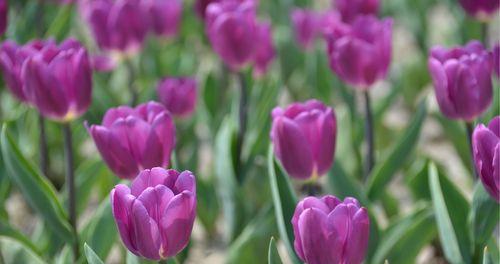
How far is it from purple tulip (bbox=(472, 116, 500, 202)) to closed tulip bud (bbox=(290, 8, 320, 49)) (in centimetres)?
146

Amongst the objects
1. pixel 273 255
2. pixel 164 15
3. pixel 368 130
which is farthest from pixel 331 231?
pixel 164 15

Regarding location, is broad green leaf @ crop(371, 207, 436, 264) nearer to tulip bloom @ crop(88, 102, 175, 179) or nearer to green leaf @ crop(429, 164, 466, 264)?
green leaf @ crop(429, 164, 466, 264)

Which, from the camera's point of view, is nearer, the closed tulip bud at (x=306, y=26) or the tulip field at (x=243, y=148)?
the tulip field at (x=243, y=148)

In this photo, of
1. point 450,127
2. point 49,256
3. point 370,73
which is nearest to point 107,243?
point 49,256

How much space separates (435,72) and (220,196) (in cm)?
84

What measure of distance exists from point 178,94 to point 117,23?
23 cm

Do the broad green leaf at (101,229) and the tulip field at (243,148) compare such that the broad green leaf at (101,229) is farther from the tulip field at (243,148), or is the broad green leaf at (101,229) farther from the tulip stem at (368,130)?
the tulip stem at (368,130)

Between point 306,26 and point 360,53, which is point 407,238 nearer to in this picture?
point 360,53

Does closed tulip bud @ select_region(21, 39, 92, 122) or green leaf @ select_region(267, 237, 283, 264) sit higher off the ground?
closed tulip bud @ select_region(21, 39, 92, 122)

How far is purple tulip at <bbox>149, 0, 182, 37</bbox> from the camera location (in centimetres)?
259

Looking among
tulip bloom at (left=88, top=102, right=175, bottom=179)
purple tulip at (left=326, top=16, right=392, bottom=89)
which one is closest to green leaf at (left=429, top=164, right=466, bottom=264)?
purple tulip at (left=326, top=16, right=392, bottom=89)

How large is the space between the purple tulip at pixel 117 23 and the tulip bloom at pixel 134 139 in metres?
0.72

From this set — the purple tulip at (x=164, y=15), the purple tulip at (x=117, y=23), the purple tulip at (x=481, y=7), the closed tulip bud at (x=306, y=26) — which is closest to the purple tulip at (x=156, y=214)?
the purple tulip at (x=117, y=23)

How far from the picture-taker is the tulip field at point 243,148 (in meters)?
1.26
